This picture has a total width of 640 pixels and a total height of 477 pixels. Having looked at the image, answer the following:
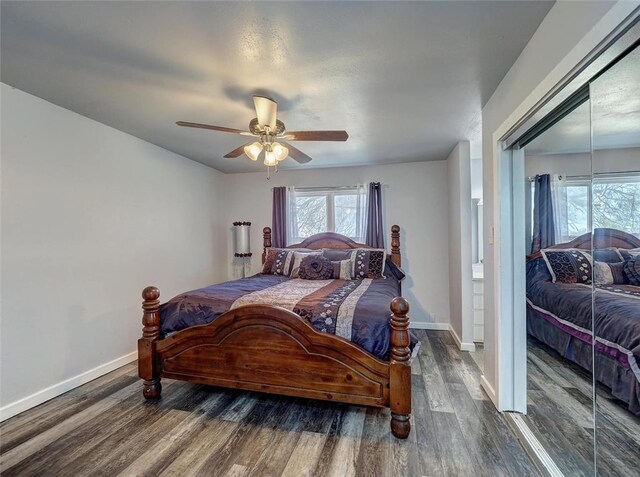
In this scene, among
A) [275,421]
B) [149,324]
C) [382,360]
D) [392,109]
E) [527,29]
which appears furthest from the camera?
[392,109]

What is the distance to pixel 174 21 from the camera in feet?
4.88

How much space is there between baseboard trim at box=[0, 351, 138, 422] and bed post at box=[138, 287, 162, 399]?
0.73 m

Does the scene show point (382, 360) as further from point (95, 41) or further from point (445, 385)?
point (95, 41)

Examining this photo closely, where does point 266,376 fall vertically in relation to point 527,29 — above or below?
below

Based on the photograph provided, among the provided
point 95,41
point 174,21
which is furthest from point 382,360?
point 95,41

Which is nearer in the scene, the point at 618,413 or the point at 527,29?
the point at 618,413

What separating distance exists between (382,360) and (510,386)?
0.98 m

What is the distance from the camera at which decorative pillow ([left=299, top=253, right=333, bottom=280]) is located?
3.46 metres

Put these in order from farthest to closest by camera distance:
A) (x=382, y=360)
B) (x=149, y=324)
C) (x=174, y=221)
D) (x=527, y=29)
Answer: (x=174, y=221) < (x=149, y=324) < (x=382, y=360) < (x=527, y=29)

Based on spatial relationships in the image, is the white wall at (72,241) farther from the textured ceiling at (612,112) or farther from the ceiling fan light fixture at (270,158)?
the textured ceiling at (612,112)

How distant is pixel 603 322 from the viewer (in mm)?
1326

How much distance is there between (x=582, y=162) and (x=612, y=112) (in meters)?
0.29

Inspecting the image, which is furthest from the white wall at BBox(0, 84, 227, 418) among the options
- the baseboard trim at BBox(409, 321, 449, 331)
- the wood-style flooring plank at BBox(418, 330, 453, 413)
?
the baseboard trim at BBox(409, 321, 449, 331)

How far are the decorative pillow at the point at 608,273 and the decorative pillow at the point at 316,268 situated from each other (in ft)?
7.96
